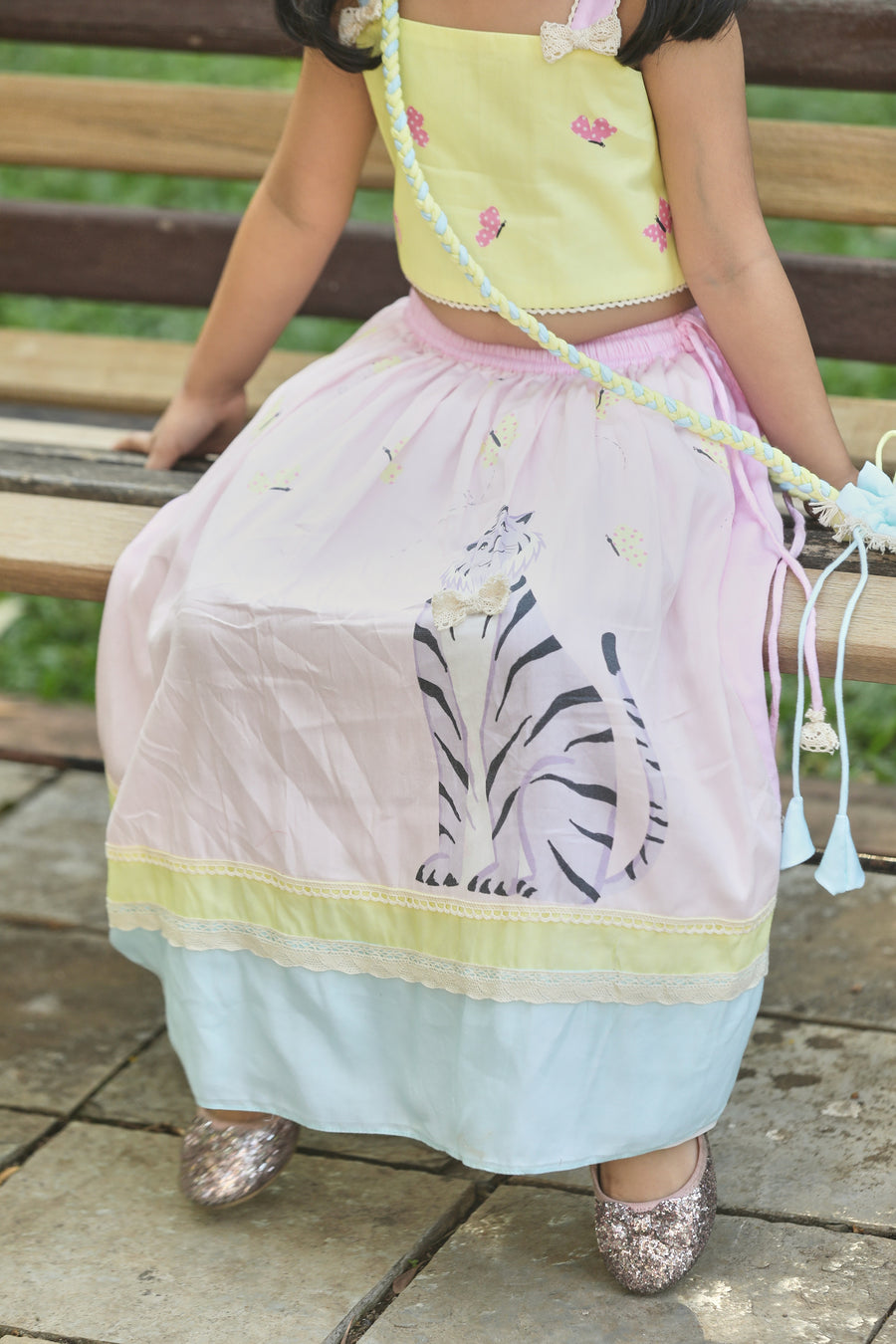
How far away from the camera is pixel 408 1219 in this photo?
181 centimetres

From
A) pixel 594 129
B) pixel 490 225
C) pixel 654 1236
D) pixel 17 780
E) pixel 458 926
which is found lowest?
pixel 17 780

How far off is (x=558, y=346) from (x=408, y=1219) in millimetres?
1005

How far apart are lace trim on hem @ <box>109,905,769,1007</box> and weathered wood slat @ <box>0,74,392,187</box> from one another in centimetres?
127

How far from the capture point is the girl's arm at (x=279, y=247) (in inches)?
77.5

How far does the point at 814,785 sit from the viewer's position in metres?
2.78

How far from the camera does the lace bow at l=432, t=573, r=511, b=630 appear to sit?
155 centimetres

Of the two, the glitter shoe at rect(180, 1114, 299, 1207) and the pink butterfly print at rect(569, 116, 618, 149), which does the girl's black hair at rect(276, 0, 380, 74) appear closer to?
the pink butterfly print at rect(569, 116, 618, 149)

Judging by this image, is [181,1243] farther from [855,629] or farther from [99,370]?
[99,370]

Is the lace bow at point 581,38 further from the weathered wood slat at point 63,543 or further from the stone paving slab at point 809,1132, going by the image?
the stone paving slab at point 809,1132

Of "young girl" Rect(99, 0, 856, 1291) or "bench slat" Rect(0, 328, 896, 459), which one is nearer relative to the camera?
"young girl" Rect(99, 0, 856, 1291)

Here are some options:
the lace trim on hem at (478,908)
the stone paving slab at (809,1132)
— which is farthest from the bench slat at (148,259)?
the lace trim on hem at (478,908)

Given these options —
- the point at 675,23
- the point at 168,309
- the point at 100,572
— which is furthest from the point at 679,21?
the point at 168,309

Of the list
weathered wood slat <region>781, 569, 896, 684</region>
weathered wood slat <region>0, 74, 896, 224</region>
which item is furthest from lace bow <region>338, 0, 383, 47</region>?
weathered wood slat <region>781, 569, 896, 684</region>

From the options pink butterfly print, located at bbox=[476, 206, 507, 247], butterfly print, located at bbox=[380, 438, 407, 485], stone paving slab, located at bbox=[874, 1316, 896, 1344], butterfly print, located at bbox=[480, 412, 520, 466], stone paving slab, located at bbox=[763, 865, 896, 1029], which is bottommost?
stone paving slab, located at bbox=[763, 865, 896, 1029]
